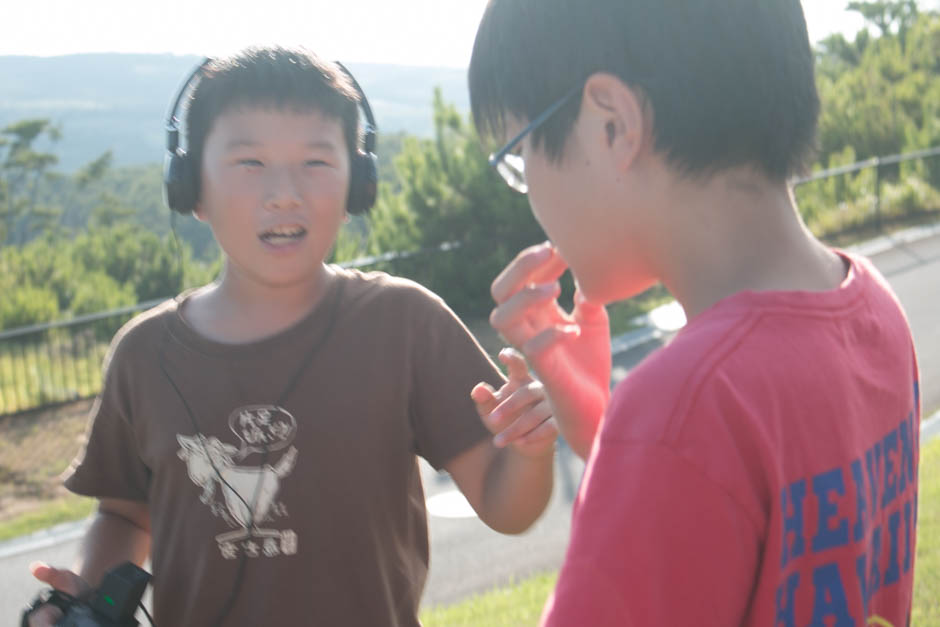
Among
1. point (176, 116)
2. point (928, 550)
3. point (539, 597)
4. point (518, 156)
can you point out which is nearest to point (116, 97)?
point (539, 597)

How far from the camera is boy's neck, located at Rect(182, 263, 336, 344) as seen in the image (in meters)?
2.08

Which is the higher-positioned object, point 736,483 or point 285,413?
point 736,483

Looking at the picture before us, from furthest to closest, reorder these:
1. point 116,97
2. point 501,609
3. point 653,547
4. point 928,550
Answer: point 116,97 < point 501,609 < point 928,550 < point 653,547

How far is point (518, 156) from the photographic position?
4.72 ft

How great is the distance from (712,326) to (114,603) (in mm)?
1265

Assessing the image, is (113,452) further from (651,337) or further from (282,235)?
(651,337)

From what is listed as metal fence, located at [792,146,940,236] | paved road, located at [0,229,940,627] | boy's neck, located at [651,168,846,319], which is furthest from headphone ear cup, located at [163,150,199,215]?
metal fence, located at [792,146,940,236]

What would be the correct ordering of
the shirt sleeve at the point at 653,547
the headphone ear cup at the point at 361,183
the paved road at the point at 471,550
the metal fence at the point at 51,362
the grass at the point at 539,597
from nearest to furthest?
the shirt sleeve at the point at 653,547, the headphone ear cup at the point at 361,183, the grass at the point at 539,597, the paved road at the point at 471,550, the metal fence at the point at 51,362

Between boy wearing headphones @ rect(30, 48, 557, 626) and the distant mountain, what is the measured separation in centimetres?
4191

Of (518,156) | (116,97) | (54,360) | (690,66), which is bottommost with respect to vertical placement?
(116,97)

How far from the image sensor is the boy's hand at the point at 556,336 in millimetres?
1478

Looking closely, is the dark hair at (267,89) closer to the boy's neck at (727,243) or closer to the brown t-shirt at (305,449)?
the brown t-shirt at (305,449)

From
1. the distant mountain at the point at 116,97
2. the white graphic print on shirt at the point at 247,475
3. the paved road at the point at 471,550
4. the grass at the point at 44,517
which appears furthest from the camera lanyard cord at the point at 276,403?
the distant mountain at the point at 116,97

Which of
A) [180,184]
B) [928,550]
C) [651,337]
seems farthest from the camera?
[651,337]
